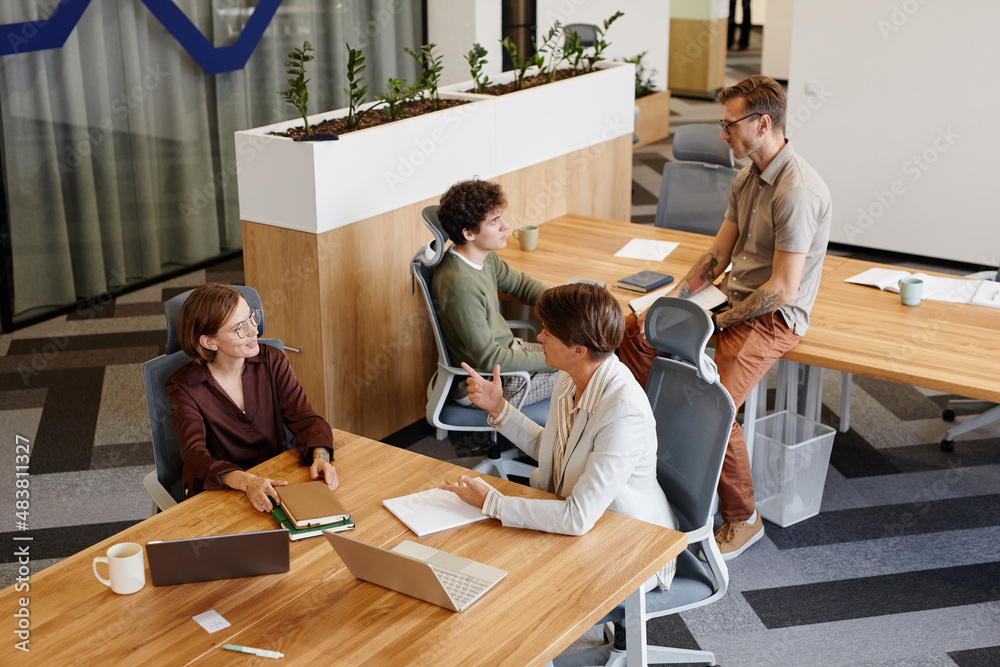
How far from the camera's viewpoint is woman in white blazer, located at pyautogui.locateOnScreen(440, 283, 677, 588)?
2.36 metres

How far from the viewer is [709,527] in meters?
2.62

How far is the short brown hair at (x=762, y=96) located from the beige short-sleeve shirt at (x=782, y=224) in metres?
0.13

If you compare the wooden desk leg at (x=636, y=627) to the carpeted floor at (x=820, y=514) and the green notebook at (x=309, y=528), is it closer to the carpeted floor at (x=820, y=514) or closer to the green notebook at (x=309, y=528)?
→ the green notebook at (x=309, y=528)

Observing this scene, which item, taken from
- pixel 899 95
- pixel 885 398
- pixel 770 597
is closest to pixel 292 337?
pixel 770 597

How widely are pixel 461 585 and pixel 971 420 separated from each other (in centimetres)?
331

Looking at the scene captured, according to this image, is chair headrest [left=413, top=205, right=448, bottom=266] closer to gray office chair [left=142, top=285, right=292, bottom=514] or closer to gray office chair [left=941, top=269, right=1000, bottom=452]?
gray office chair [left=142, top=285, right=292, bottom=514]

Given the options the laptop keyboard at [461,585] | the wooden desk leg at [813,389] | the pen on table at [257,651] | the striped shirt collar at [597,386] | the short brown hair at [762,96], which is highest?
the short brown hair at [762,96]

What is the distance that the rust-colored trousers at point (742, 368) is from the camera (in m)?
3.58

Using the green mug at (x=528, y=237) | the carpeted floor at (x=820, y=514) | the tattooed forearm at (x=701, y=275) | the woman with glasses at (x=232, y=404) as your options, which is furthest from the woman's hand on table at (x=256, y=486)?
the green mug at (x=528, y=237)

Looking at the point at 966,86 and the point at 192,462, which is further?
the point at 966,86

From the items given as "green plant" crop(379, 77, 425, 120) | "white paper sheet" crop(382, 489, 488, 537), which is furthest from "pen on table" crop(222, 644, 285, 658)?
"green plant" crop(379, 77, 425, 120)

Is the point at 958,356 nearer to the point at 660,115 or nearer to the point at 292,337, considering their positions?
the point at 292,337

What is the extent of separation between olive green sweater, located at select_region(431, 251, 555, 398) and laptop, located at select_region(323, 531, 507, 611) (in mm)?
1455

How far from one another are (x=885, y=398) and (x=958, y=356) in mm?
1601
